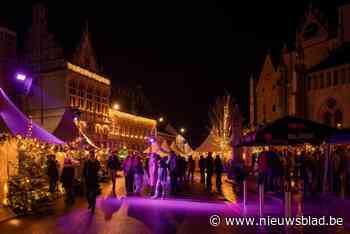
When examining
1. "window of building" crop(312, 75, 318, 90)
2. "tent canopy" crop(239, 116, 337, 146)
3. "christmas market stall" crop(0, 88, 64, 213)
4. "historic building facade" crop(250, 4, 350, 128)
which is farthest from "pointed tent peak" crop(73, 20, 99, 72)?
"tent canopy" crop(239, 116, 337, 146)

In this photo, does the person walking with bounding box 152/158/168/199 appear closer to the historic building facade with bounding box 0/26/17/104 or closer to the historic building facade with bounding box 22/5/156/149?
the historic building facade with bounding box 22/5/156/149

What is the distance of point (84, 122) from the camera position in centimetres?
4484

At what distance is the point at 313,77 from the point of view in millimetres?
44000

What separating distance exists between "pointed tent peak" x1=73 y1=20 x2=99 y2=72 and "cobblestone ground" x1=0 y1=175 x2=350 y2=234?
30.7 metres

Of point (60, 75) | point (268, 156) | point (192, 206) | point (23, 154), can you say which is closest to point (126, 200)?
point (192, 206)

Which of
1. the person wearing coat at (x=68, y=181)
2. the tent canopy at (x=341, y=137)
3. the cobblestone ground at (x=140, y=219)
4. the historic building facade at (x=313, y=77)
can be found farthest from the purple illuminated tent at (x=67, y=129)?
the historic building facade at (x=313, y=77)

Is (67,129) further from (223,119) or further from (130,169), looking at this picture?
(223,119)

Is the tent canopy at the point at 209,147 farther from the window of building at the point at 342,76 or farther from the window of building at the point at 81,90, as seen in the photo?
the window of building at the point at 81,90

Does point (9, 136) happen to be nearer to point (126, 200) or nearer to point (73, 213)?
point (73, 213)

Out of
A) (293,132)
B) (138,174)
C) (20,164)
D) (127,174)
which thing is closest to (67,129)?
(127,174)

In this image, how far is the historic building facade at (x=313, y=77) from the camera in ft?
131

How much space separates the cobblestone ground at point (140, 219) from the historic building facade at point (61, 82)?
24538mm

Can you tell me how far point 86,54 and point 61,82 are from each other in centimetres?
644

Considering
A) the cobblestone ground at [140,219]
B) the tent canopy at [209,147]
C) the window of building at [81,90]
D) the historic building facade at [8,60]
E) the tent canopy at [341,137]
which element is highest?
the historic building facade at [8,60]
